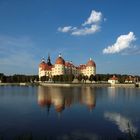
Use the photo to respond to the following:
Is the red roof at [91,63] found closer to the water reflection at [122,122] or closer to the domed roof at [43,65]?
the domed roof at [43,65]

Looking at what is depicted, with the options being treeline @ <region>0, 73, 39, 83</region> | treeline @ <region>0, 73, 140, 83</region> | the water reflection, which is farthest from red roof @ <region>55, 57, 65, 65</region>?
the water reflection

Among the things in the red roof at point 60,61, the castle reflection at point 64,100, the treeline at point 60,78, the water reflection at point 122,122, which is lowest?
the water reflection at point 122,122

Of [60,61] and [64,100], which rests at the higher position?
[60,61]

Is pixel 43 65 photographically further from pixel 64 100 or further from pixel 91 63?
pixel 64 100

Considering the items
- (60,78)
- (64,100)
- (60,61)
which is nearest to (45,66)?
(60,61)

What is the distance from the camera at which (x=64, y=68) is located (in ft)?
278

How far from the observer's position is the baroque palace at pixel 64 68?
84.0m

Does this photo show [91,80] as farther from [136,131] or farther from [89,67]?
[136,131]

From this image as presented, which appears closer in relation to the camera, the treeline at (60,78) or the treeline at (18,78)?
the treeline at (60,78)

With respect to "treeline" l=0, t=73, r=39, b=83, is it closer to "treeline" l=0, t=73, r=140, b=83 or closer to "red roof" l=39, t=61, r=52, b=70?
"treeline" l=0, t=73, r=140, b=83

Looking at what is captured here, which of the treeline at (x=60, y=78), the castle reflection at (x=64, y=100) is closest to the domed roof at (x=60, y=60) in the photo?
the treeline at (x=60, y=78)

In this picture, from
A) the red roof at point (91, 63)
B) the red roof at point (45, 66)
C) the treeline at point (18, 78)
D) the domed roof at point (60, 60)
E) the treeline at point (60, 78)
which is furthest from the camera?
the red roof at point (45, 66)

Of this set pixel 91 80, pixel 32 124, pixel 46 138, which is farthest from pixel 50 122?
pixel 91 80

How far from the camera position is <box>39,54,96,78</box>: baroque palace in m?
84.0
